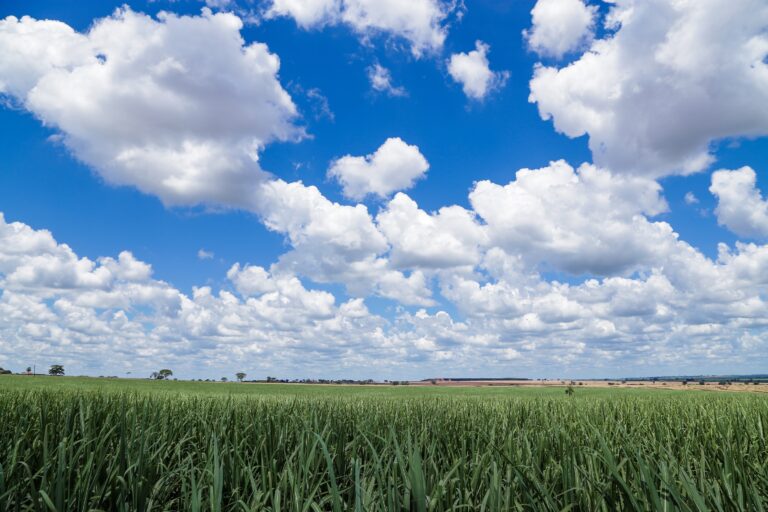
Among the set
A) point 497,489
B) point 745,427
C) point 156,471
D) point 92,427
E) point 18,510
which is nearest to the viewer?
point 497,489

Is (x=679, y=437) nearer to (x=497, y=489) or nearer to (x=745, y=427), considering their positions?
(x=745, y=427)

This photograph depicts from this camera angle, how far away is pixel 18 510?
9.53ft

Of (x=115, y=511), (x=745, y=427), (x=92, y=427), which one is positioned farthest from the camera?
(x=745, y=427)

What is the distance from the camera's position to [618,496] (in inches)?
117

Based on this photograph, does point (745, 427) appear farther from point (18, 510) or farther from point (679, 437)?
point (18, 510)

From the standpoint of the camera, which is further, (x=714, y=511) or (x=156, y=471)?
(x=156, y=471)

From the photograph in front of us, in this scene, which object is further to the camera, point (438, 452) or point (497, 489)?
point (438, 452)

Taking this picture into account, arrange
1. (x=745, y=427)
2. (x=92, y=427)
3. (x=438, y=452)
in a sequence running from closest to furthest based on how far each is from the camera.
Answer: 1. (x=438, y=452)
2. (x=92, y=427)
3. (x=745, y=427)

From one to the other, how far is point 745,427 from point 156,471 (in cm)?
726

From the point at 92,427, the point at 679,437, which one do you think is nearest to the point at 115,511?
the point at 92,427

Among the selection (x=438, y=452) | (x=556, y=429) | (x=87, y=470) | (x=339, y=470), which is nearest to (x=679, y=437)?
(x=556, y=429)

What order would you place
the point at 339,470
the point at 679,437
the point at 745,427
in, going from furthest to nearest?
the point at 745,427 < the point at 679,437 < the point at 339,470

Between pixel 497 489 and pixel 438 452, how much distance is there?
213 cm

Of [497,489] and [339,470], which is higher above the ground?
[497,489]
